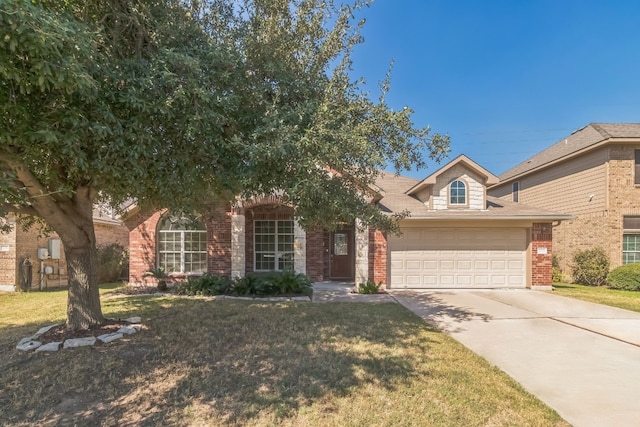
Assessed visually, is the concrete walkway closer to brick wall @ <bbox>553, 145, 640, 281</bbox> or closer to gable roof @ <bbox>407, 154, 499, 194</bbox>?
gable roof @ <bbox>407, 154, 499, 194</bbox>

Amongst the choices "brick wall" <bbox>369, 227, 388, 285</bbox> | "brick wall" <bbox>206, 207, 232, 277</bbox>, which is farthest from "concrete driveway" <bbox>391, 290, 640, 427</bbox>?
"brick wall" <bbox>206, 207, 232, 277</bbox>

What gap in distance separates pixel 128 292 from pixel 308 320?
745 cm

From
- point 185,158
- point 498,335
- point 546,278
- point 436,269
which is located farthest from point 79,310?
point 546,278

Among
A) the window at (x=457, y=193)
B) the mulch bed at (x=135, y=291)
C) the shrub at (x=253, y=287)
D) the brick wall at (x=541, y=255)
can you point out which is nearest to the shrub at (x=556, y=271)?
the brick wall at (x=541, y=255)

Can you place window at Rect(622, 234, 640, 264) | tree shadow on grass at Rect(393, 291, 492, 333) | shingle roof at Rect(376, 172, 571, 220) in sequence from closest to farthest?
tree shadow on grass at Rect(393, 291, 492, 333)
shingle roof at Rect(376, 172, 571, 220)
window at Rect(622, 234, 640, 264)

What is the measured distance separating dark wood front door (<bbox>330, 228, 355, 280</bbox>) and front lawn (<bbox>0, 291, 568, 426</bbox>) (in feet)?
22.7

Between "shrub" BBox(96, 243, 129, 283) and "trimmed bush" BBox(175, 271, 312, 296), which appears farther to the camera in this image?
"shrub" BBox(96, 243, 129, 283)

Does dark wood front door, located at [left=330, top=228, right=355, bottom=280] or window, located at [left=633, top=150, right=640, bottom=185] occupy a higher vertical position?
window, located at [left=633, top=150, right=640, bottom=185]

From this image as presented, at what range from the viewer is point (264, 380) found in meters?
4.61

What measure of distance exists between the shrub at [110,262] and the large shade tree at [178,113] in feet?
31.7

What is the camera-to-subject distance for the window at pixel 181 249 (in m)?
13.2

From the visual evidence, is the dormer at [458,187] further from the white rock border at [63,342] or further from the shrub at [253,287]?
the white rock border at [63,342]

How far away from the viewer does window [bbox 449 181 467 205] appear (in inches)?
519

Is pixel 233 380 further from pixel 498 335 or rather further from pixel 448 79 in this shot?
pixel 448 79
